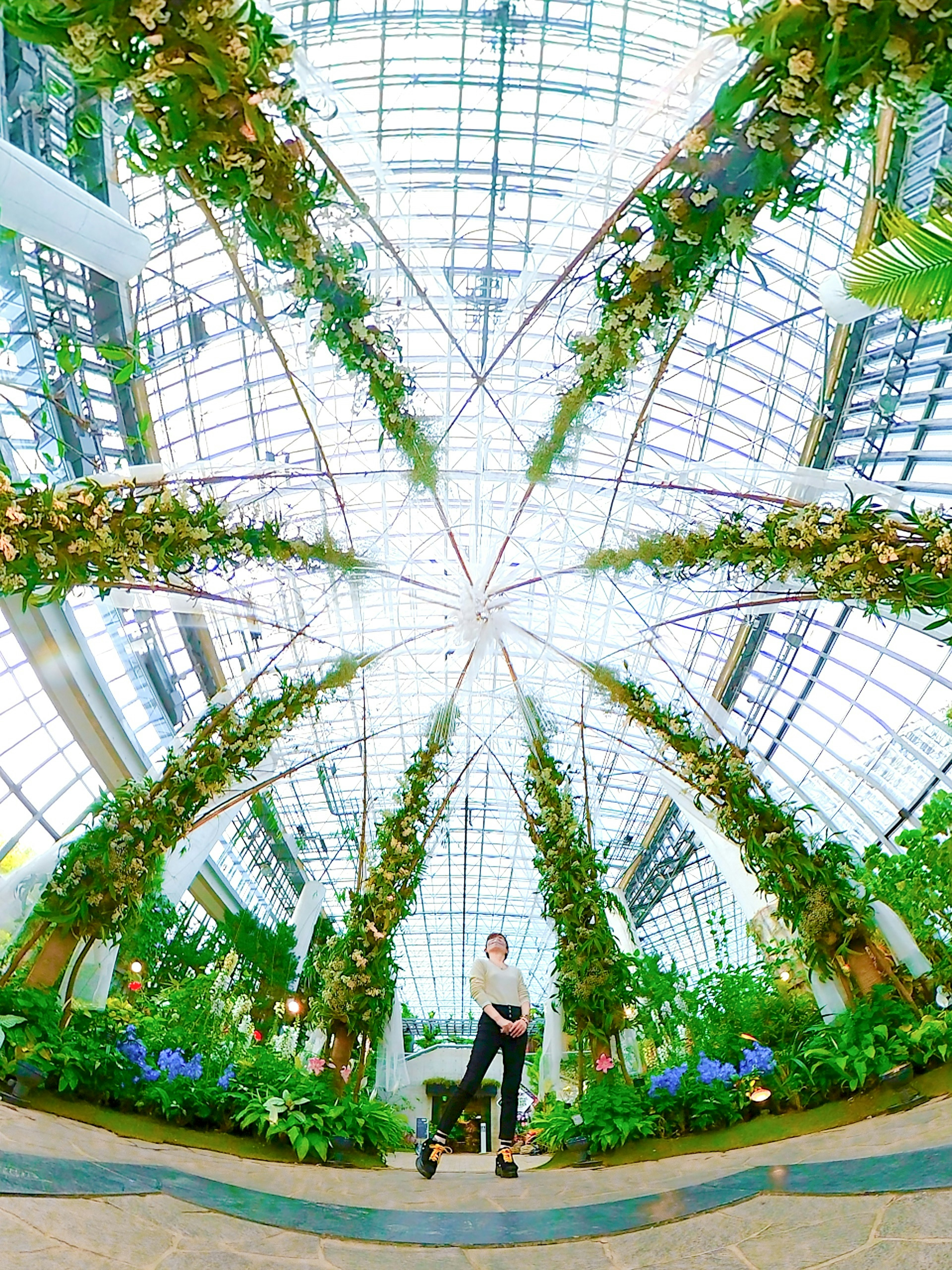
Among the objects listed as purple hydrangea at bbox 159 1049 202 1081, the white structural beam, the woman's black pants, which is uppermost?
the white structural beam

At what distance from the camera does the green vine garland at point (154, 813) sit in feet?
25.7

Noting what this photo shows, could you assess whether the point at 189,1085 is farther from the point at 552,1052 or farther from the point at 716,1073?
the point at 552,1052

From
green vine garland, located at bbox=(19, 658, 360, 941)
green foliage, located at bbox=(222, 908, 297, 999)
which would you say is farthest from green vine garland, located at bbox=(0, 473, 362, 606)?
green foliage, located at bbox=(222, 908, 297, 999)

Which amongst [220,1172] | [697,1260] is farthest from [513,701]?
[697,1260]

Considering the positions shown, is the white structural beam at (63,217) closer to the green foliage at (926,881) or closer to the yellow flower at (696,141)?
the yellow flower at (696,141)

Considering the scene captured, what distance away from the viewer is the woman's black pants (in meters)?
5.46

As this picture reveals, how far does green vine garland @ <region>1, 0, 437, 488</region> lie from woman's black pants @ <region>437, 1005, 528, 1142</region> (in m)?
4.99

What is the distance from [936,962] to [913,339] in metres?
12.1

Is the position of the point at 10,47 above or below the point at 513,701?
above

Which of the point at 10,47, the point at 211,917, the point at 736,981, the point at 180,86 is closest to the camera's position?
the point at 180,86

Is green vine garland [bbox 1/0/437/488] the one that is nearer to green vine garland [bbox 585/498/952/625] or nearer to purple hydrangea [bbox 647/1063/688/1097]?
green vine garland [bbox 585/498/952/625]

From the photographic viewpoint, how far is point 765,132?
4.22 m

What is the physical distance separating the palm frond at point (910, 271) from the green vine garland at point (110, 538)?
497 cm

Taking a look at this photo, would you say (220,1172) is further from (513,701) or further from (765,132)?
(513,701)
